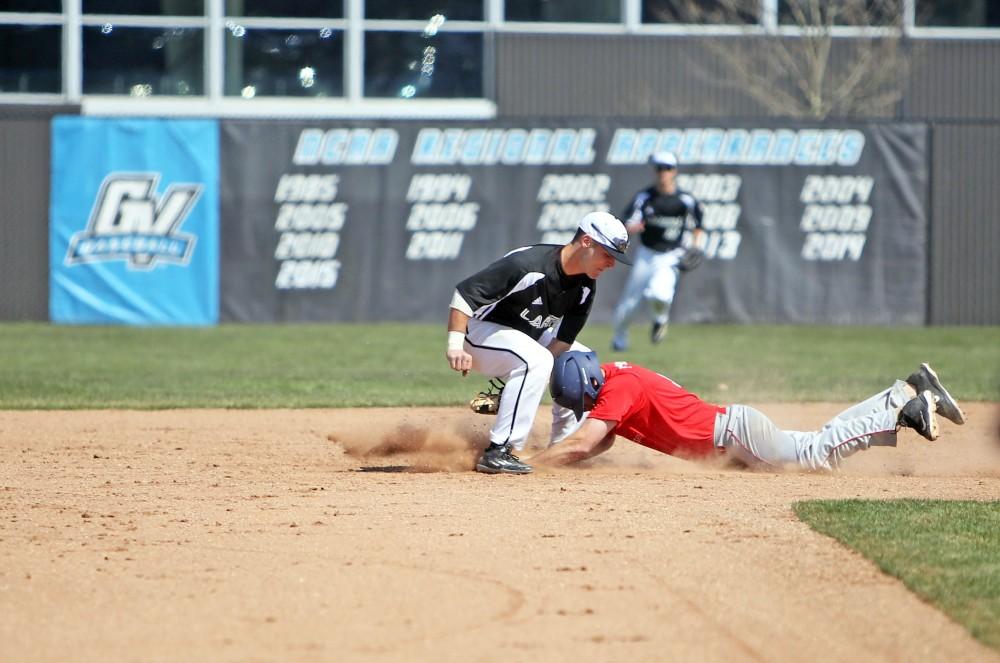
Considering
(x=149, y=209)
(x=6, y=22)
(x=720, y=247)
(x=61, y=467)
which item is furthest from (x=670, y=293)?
(x=6, y=22)

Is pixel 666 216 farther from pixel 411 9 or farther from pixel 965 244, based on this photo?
pixel 411 9

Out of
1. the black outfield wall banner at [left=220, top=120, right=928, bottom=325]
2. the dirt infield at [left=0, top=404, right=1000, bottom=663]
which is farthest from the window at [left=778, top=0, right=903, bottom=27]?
the dirt infield at [left=0, top=404, right=1000, bottom=663]

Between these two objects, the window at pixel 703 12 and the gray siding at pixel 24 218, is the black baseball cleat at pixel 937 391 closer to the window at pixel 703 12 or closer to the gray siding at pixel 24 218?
the gray siding at pixel 24 218

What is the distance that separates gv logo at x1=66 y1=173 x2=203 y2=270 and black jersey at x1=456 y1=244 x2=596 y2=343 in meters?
12.0

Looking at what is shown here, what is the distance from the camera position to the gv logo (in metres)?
18.8

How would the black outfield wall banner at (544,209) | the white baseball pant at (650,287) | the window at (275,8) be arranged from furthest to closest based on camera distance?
the window at (275,8) < the black outfield wall banner at (544,209) < the white baseball pant at (650,287)

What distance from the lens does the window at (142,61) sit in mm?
22609

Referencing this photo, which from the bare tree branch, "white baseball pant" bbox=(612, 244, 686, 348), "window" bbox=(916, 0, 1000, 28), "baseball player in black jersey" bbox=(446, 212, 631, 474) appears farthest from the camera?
"window" bbox=(916, 0, 1000, 28)

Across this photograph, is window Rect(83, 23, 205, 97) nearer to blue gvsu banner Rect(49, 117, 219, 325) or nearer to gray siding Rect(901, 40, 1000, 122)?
blue gvsu banner Rect(49, 117, 219, 325)

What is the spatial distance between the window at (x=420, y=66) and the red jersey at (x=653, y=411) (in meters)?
16.4

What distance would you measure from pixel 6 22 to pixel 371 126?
740 cm

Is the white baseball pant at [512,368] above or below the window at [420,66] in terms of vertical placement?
below

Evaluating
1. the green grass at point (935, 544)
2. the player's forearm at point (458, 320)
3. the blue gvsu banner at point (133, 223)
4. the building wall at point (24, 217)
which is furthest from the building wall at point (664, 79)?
the green grass at point (935, 544)

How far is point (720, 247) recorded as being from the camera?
64.2ft
